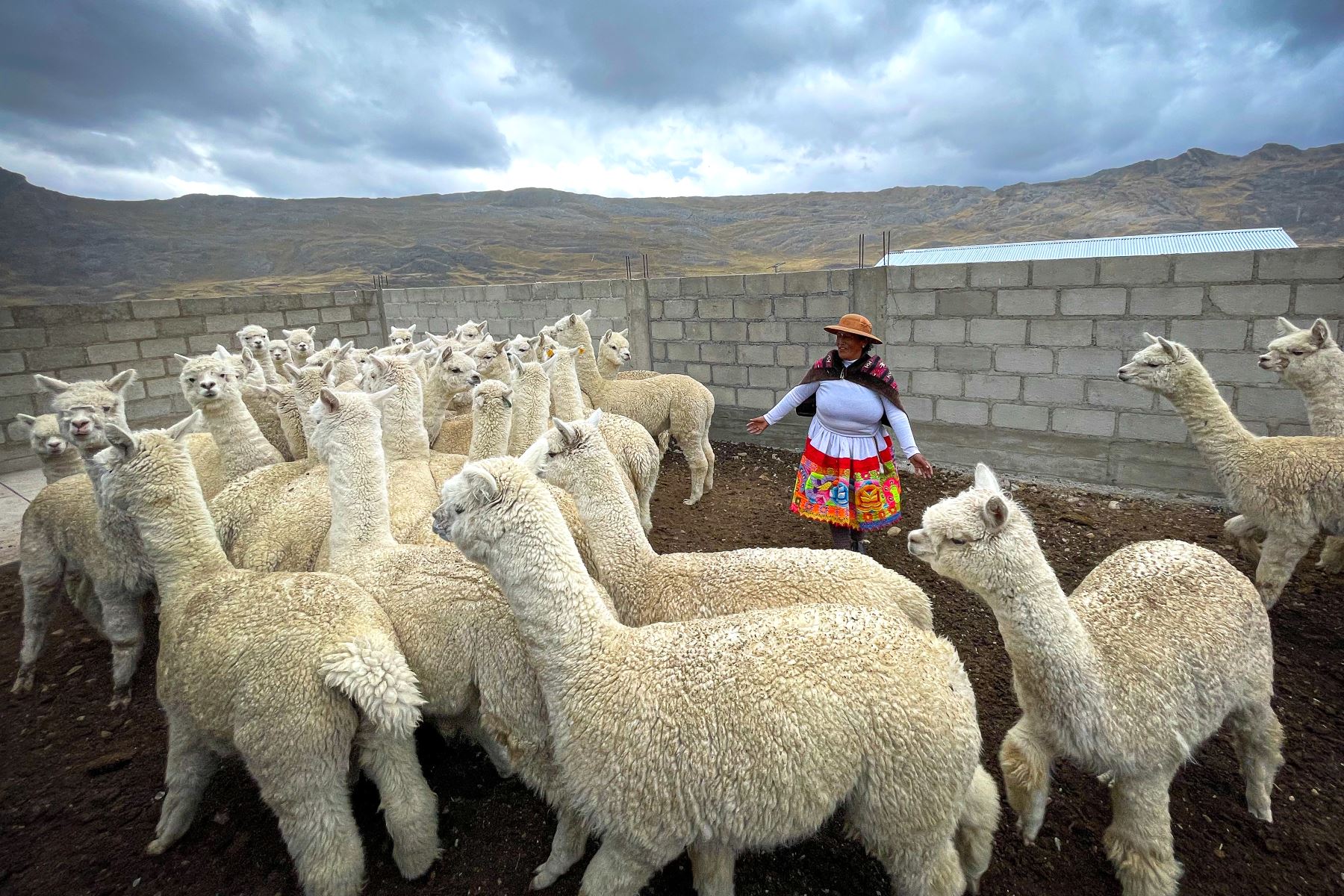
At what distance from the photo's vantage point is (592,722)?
1.94 m

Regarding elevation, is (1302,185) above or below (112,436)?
above

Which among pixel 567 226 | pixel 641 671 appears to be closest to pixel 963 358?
pixel 641 671

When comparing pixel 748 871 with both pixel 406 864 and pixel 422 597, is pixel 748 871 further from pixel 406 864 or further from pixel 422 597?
pixel 422 597

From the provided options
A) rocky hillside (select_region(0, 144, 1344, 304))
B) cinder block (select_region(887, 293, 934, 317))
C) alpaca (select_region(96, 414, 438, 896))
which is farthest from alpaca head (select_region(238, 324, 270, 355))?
rocky hillside (select_region(0, 144, 1344, 304))

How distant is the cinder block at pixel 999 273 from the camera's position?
589cm

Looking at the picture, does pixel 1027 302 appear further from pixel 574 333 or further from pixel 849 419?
pixel 574 333

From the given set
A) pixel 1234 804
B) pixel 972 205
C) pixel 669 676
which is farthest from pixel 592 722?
pixel 972 205

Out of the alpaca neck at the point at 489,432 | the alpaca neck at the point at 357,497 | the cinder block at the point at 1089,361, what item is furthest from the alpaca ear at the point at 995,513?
the cinder block at the point at 1089,361

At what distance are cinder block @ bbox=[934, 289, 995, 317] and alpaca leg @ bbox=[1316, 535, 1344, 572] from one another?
9.73ft

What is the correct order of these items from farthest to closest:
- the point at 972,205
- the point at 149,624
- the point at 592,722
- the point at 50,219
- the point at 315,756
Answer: the point at 972,205 → the point at 50,219 → the point at 149,624 → the point at 315,756 → the point at 592,722

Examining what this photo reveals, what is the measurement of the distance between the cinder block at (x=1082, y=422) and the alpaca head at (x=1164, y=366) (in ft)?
6.37

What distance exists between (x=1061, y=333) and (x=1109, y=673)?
453cm

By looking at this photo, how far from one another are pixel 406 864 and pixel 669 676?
1369mm

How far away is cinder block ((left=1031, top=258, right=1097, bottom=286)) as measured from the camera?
18.2 feet
